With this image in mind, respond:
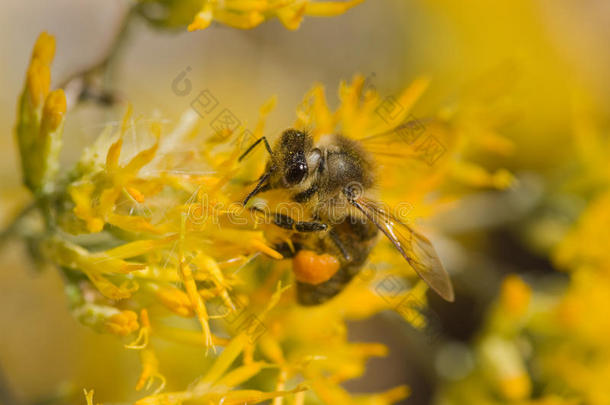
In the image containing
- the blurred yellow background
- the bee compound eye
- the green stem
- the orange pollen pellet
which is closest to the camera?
the bee compound eye

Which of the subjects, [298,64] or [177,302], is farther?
[298,64]

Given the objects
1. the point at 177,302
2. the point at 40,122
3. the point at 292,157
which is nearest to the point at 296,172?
the point at 292,157

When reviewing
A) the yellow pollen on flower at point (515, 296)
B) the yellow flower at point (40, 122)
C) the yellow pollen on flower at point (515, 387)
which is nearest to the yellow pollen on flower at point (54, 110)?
the yellow flower at point (40, 122)

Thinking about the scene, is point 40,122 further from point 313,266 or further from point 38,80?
point 313,266

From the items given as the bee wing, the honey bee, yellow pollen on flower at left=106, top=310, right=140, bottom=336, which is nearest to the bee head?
the honey bee

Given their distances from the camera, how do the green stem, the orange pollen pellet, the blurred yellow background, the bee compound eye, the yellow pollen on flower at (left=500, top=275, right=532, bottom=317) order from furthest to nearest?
1. the blurred yellow background
2. the yellow pollen on flower at (left=500, top=275, right=532, bottom=317)
3. the green stem
4. the orange pollen pellet
5. the bee compound eye

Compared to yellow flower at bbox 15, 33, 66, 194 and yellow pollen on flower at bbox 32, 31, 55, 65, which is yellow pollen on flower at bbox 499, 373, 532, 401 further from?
yellow pollen on flower at bbox 32, 31, 55, 65

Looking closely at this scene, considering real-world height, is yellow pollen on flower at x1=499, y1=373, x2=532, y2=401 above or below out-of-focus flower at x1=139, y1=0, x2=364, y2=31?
below
